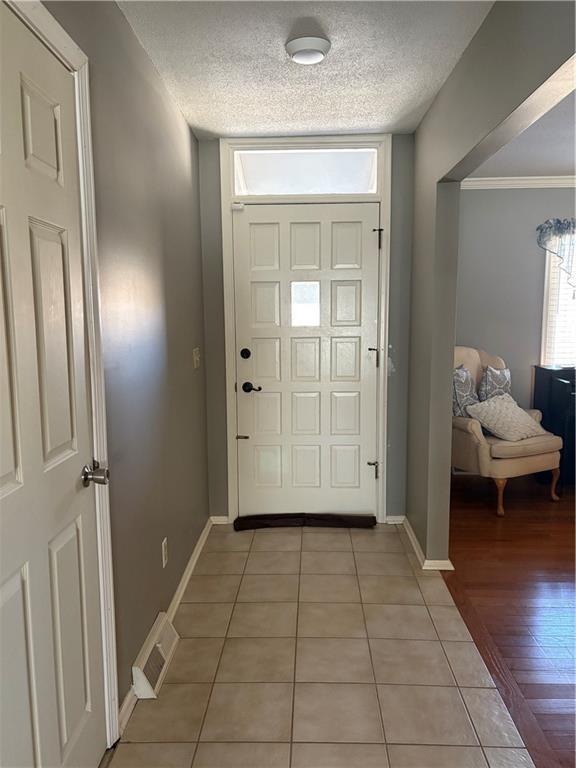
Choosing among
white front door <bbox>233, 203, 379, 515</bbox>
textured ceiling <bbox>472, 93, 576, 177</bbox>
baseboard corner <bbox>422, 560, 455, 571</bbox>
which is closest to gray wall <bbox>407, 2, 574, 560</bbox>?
baseboard corner <bbox>422, 560, 455, 571</bbox>

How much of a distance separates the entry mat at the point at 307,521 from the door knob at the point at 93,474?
6.42ft

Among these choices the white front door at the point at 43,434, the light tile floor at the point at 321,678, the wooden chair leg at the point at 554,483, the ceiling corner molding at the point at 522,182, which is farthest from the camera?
the ceiling corner molding at the point at 522,182

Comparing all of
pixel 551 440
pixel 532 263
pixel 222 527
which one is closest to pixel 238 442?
pixel 222 527

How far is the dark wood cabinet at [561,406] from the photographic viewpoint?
3963 millimetres

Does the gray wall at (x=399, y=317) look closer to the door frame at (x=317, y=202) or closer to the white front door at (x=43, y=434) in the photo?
the door frame at (x=317, y=202)

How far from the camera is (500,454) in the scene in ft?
11.7

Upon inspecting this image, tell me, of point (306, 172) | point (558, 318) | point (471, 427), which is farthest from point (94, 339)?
point (558, 318)

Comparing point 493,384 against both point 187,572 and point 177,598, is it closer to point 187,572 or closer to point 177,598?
point 187,572

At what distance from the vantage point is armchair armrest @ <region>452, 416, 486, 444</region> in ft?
11.9

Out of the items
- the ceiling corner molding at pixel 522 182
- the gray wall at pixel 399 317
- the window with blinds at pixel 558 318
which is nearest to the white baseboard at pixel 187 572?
the gray wall at pixel 399 317

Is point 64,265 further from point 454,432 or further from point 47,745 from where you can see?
point 454,432

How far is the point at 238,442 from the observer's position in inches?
136

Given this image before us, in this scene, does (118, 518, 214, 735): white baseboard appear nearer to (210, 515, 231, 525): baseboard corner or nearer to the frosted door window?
(210, 515, 231, 525): baseboard corner

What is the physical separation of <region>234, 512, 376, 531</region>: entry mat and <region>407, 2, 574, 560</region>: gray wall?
331mm
